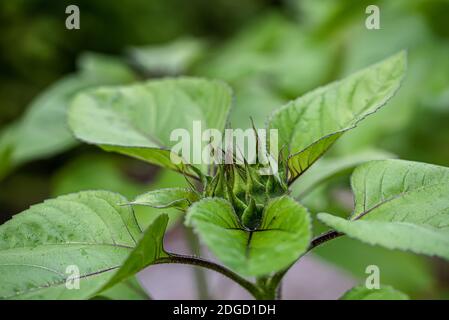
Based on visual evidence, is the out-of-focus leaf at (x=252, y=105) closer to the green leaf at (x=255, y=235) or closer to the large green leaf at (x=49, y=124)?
the large green leaf at (x=49, y=124)

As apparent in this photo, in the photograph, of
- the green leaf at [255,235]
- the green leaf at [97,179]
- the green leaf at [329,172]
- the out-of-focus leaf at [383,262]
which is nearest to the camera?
the green leaf at [255,235]

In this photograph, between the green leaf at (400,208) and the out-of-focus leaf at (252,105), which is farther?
the out-of-focus leaf at (252,105)

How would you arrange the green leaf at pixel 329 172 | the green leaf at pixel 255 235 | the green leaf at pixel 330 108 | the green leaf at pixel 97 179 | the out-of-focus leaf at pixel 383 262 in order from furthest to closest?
the green leaf at pixel 97 179, the out-of-focus leaf at pixel 383 262, the green leaf at pixel 329 172, the green leaf at pixel 330 108, the green leaf at pixel 255 235

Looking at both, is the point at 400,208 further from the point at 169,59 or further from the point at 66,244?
the point at 169,59

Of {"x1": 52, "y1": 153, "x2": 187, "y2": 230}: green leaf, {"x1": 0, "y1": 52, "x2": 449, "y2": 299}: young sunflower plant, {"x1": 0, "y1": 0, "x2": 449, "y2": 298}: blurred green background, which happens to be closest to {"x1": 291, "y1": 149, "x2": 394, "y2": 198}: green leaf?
{"x1": 0, "y1": 0, "x2": 449, "y2": 298}: blurred green background

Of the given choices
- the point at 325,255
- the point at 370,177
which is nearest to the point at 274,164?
the point at 370,177

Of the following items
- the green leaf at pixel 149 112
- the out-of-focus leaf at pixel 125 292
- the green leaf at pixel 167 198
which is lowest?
the out-of-focus leaf at pixel 125 292

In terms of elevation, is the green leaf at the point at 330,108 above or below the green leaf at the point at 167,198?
above

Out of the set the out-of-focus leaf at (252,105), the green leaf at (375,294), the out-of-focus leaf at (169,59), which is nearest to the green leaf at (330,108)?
the green leaf at (375,294)

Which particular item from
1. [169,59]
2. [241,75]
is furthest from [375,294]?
[169,59]
